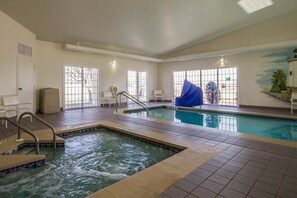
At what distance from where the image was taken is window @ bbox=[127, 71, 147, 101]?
10.8 m

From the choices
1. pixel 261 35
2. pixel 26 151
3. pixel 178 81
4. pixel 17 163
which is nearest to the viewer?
pixel 17 163

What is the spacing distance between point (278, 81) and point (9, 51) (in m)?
9.85

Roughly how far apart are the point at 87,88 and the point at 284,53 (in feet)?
28.6

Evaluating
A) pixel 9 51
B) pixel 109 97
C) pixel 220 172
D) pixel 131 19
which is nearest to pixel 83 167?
pixel 220 172

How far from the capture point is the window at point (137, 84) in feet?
35.6

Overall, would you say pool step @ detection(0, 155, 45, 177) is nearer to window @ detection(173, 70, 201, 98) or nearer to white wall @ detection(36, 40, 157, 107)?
white wall @ detection(36, 40, 157, 107)

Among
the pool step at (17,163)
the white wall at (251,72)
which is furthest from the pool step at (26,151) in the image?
the white wall at (251,72)

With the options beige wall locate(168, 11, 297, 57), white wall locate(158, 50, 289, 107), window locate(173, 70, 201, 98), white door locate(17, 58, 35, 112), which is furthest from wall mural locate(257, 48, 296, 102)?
→ white door locate(17, 58, 35, 112)

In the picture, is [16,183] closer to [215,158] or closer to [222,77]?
[215,158]

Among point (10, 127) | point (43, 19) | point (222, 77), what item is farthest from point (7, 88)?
point (222, 77)

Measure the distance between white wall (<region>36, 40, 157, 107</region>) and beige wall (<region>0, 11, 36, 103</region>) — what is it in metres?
1.35

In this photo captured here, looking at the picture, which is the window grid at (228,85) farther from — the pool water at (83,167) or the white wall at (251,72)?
the pool water at (83,167)

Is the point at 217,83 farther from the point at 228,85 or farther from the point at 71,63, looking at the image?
the point at 71,63

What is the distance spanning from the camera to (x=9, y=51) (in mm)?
5477
